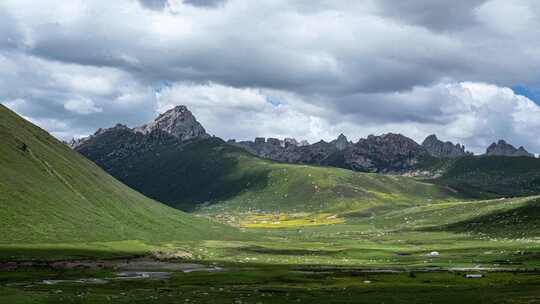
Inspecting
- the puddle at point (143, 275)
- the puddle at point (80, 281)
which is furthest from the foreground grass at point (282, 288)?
the puddle at point (143, 275)

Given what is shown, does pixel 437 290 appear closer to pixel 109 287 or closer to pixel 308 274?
pixel 308 274

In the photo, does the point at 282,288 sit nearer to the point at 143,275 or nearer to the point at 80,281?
the point at 80,281

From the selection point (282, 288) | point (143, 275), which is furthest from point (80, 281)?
point (282, 288)

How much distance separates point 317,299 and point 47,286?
48.4 meters

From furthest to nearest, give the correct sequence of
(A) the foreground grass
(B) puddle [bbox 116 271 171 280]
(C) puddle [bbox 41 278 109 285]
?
(B) puddle [bbox 116 271 171 280] < (C) puddle [bbox 41 278 109 285] < (A) the foreground grass

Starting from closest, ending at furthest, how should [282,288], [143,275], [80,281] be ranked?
[282,288], [80,281], [143,275]

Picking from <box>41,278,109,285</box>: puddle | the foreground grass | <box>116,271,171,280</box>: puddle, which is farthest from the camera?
<box>116,271,171,280</box>: puddle

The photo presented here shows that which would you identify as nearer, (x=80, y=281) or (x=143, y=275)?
(x=80, y=281)

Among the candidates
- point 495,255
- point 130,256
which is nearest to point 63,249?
point 130,256

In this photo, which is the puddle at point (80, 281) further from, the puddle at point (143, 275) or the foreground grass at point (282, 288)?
the puddle at point (143, 275)

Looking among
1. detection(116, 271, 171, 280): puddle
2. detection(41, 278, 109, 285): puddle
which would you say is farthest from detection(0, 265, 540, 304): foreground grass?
detection(116, 271, 171, 280): puddle

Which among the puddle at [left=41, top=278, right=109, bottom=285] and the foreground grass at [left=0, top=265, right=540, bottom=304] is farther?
the puddle at [left=41, top=278, right=109, bottom=285]

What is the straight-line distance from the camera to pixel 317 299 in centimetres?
8644

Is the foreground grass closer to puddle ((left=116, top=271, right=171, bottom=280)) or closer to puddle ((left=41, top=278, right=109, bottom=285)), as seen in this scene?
puddle ((left=41, top=278, right=109, bottom=285))
